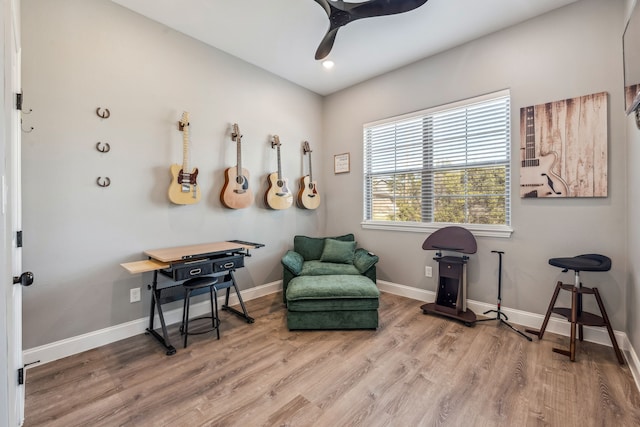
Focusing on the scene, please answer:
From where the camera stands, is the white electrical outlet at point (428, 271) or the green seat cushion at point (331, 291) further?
the white electrical outlet at point (428, 271)

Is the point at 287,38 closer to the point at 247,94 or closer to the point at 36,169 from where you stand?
the point at 247,94

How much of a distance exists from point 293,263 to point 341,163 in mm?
1733

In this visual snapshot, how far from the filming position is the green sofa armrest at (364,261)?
10.5 ft

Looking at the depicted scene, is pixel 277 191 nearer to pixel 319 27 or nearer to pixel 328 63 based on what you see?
pixel 328 63

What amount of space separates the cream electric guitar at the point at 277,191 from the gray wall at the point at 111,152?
15.1 inches

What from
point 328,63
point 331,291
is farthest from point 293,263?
point 328,63

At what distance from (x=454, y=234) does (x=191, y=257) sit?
2.51 meters

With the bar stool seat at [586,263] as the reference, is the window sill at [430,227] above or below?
above

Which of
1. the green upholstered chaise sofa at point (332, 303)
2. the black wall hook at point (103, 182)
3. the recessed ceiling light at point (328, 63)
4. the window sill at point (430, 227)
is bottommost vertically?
the green upholstered chaise sofa at point (332, 303)

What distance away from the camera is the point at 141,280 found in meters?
2.59

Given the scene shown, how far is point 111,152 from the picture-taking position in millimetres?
2404

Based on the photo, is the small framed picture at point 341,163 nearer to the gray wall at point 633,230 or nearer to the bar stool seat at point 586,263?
the bar stool seat at point 586,263

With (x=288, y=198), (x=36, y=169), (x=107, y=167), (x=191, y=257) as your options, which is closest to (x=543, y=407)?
(x=191, y=257)

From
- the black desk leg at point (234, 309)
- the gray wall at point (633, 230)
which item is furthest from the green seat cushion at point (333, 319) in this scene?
the gray wall at point (633, 230)
